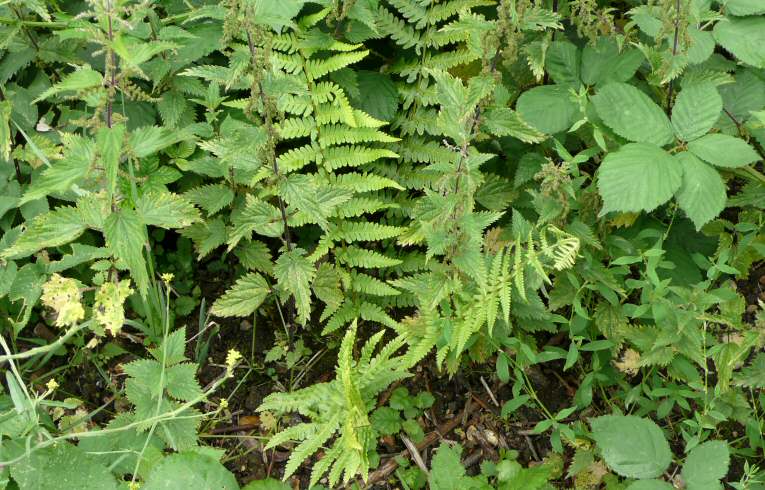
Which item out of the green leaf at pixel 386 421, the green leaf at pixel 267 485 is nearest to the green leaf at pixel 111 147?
the green leaf at pixel 267 485

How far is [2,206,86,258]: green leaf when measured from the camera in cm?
235

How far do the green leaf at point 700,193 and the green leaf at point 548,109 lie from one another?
0.47 m

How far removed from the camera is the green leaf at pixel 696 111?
2.51 meters

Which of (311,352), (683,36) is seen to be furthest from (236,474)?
(683,36)

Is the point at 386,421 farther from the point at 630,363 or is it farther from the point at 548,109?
the point at 548,109

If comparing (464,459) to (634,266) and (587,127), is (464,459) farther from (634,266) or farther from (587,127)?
(587,127)

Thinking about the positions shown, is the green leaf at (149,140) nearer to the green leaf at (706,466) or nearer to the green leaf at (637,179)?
the green leaf at (637,179)

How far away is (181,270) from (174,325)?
0.26 metres

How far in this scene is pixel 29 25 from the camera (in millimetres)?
2961

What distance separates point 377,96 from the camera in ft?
10.1

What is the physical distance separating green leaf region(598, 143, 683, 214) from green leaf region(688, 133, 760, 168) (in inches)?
4.9

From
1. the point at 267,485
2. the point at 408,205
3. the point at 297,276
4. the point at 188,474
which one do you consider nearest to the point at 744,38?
the point at 408,205

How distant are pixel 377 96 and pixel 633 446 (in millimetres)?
1724

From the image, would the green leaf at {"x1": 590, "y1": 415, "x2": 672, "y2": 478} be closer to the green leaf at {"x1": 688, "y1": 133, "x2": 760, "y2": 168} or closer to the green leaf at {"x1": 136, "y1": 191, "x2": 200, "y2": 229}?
the green leaf at {"x1": 688, "y1": 133, "x2": 760, "y2": 168}
